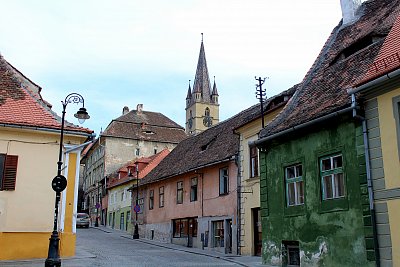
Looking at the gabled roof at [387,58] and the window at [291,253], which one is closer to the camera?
the gabled roof at [387,58]

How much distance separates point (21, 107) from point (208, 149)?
1406 cm

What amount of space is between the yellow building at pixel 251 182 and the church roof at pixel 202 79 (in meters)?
89.7

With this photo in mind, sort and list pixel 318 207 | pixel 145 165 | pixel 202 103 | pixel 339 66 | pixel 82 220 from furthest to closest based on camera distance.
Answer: pixel 202 103
pixel 82 220
pixel 145 165
pixel 339 66
pixel 318 207

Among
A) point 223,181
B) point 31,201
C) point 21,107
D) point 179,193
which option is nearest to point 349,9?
point 223,181

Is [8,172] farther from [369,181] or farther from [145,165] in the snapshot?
[145,165]

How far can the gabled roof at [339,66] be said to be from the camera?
14.8m

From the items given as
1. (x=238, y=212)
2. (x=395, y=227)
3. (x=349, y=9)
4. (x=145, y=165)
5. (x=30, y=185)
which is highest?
(x=349, y=9)

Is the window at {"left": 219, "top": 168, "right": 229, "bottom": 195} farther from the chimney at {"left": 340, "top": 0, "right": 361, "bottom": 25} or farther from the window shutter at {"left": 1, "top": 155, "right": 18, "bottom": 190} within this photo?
the window shutter at {"left": 1, "top": 155, "right": 18, "bottom": 190}

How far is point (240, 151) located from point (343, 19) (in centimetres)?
864

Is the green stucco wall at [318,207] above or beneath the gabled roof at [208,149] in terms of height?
beneath

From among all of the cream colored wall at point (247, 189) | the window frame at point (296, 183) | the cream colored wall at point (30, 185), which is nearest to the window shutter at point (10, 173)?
the cream colored wall at point (30, 185)

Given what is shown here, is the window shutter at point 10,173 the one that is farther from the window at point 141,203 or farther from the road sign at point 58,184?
the window at point 141,203

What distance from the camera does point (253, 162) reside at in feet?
77.6

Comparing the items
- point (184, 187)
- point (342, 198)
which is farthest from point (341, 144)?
point (184, 187)
